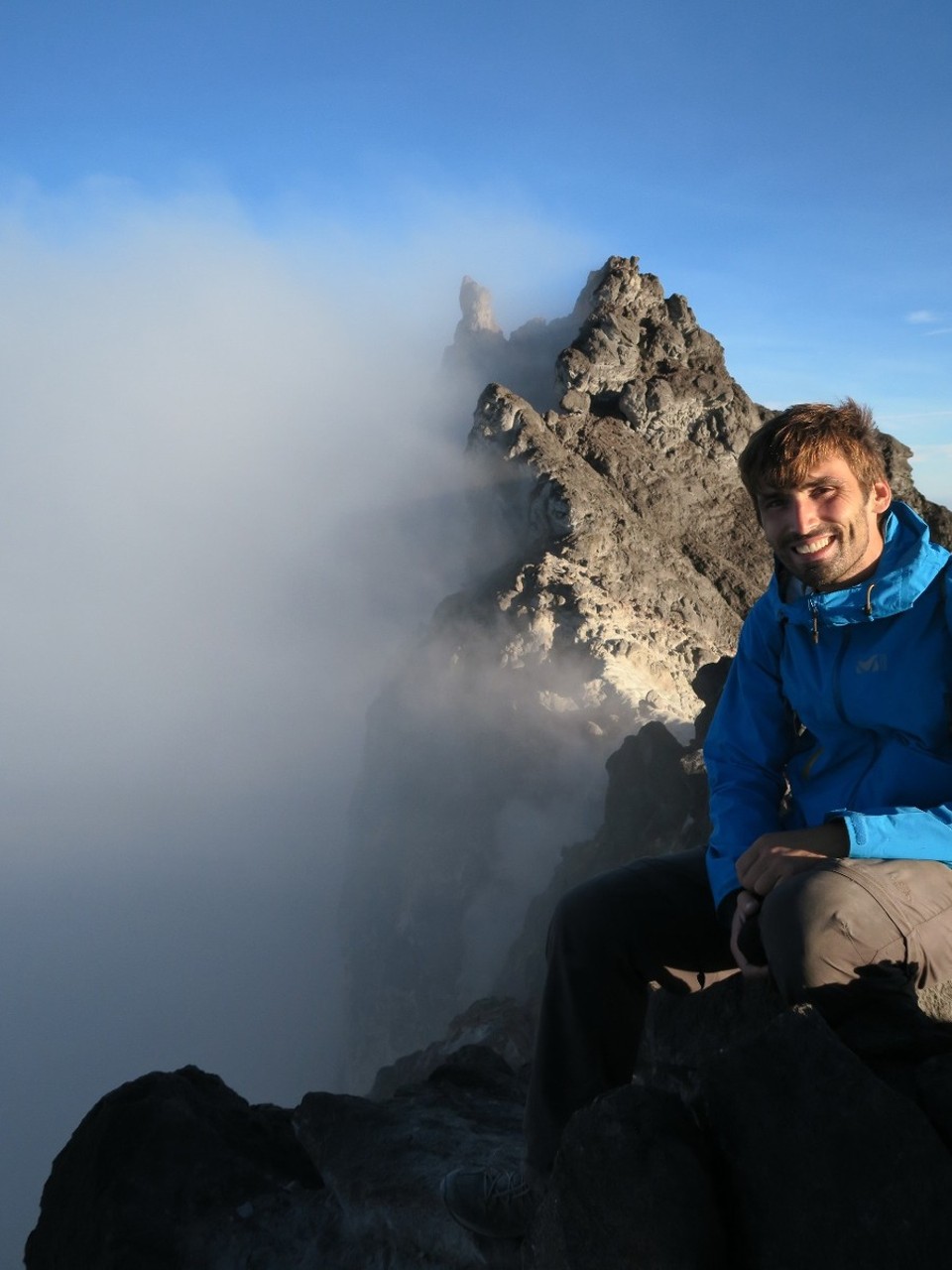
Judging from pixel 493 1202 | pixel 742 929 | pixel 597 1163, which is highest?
pixel 742 929

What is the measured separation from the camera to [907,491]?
648 inches

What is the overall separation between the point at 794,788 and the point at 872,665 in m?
0.58

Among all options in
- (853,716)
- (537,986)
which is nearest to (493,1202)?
(853,716)

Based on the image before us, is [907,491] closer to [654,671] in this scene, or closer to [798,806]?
[654,671]

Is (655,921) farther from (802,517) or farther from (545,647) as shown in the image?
(545,647)

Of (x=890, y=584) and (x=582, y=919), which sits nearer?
(x=890, y=584)

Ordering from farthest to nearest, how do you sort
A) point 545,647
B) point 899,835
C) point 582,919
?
point 545,647 → point 582,919 → point 899,835

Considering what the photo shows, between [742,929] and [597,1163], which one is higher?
[742,929]

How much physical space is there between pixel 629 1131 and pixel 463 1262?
185 centimetres

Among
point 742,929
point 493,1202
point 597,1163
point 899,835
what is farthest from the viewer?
point 493,1202

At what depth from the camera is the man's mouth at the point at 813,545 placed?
10.6 feet

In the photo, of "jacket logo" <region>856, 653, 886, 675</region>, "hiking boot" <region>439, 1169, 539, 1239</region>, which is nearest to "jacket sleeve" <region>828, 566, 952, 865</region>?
"jacket logo" <region>856, 653, 886, 675</region>

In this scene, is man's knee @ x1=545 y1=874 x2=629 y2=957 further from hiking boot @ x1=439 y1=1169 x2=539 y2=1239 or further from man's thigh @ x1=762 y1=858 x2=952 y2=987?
hiking boot @ x1=439 y1=1169 x2=539 y2=1239

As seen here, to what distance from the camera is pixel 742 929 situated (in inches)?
120
